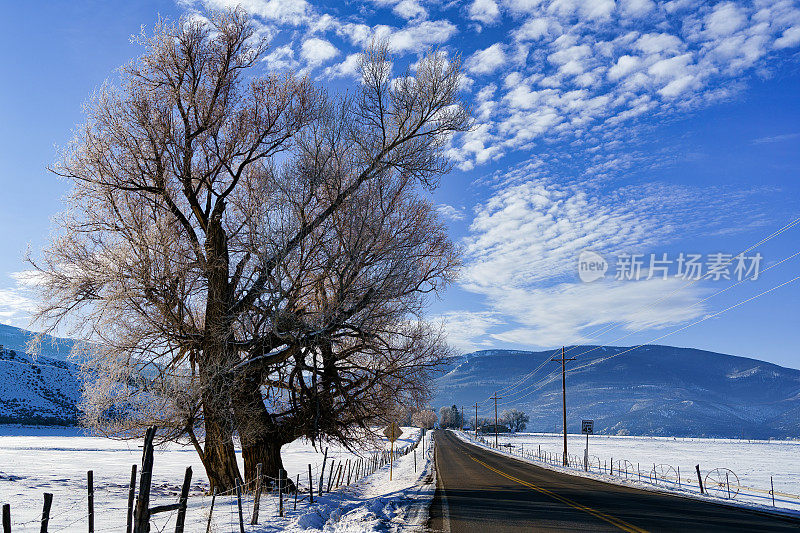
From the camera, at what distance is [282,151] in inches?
713

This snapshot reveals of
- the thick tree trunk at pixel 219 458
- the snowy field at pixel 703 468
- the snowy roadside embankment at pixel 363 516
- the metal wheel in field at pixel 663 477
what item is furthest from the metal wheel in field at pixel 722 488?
the thick tree trunk at pixel 219 458

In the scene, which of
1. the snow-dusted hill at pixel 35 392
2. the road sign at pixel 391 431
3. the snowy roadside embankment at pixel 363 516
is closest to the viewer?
the snowy roadside embankment at pixel 363 516

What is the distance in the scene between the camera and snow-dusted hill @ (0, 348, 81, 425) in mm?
124125

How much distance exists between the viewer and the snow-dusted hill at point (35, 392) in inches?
4887

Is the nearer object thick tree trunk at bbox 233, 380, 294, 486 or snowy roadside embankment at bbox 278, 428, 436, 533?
snowy roadside embankment at bbox 278, 428, 436, 533

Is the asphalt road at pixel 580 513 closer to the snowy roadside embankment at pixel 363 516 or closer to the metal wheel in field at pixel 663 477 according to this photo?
the snowy roadside embankment at pixel 363 516

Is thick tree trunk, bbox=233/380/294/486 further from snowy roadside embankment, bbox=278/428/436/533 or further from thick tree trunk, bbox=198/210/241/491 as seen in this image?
snowy roadside embankment, bbox=278/428/436/533

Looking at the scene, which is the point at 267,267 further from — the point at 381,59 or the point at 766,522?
the point at 766,522

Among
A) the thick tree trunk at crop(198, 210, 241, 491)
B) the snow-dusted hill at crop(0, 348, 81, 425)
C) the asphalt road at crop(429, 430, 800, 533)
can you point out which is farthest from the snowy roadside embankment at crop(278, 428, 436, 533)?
the snow-dusted hill at crop(0, 348, 81, 425)

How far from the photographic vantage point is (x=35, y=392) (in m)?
144

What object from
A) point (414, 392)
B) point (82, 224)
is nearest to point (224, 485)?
point (414, 392)

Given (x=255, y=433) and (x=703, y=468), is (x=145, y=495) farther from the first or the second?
(x=703, y=468)

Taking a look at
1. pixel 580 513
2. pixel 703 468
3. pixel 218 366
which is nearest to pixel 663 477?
pixel 580 513

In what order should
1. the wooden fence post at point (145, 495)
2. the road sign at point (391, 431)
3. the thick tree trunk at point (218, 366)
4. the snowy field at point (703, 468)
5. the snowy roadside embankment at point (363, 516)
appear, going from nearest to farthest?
the wooden fence post at point (145, 495), the snowy roadside embankment at point (363, 516), the thick tree trunk at point (218, 366), the road sign at point (391, 431), the snowy field at point (703, 468)
